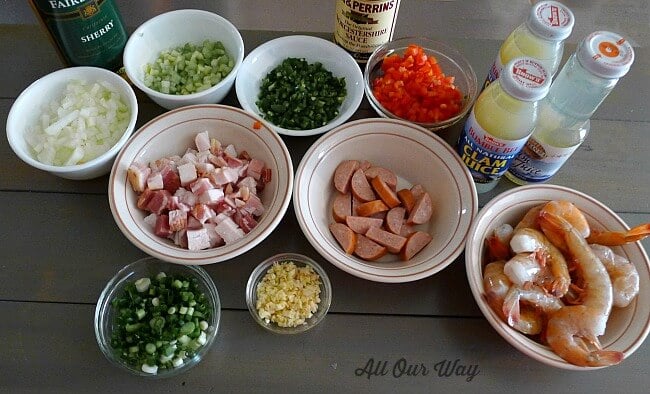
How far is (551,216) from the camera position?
112 centimetres

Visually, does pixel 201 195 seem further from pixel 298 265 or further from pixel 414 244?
pixel 414 244

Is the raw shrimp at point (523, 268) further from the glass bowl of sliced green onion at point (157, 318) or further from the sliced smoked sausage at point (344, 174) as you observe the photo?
the glass bowl of sliced green onion at point (157, 318)

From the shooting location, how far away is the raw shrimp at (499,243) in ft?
3.71

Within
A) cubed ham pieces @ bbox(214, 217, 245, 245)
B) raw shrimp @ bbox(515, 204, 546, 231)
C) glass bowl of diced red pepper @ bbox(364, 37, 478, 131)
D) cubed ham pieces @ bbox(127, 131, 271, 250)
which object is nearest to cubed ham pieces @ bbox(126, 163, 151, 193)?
cubed ham pieces @ bbox(127, 131, 271, 250)

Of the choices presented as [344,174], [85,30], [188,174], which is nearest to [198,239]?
[188,174]

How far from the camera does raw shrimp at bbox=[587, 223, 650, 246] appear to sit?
1093mm

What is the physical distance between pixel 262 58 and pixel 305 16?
697 millimetres

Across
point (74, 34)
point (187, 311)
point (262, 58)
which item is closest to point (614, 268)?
point (187, 311)

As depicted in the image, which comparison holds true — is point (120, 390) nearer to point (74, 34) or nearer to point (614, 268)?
point (74, 34)

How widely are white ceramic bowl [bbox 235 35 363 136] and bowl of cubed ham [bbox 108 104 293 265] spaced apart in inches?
4.7

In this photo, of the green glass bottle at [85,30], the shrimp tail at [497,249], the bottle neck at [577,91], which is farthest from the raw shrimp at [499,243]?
the green glass bottle at [85,30]

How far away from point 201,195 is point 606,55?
0.91 m

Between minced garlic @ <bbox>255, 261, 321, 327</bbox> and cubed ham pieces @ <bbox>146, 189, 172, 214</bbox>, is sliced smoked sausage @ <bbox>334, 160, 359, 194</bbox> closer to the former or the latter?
minced garlic @ <bbox>255, 261, 321, 327</bbox>

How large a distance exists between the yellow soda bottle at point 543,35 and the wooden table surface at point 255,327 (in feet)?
1.10
